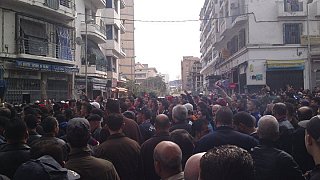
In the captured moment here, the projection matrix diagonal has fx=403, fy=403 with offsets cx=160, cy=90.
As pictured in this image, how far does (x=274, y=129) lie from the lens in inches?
174

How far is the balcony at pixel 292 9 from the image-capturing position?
103 feet

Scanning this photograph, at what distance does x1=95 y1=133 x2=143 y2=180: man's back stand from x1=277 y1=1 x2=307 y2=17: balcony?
2890cm

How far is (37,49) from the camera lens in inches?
875

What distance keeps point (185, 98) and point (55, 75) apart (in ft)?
41.5

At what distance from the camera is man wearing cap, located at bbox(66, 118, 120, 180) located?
3780 millimetres

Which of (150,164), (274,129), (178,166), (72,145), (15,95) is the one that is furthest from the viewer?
(15,95)

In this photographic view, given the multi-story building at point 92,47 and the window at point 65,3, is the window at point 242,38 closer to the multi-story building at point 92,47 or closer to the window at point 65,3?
the multi-story building at point 92,47

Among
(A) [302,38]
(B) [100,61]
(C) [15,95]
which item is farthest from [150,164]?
(A) [302,38]

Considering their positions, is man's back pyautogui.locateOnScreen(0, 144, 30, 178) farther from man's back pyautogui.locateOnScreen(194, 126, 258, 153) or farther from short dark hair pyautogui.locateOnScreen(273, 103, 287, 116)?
short dark hair pyautogui.locateOnScreen(273, 103, 287, 116)

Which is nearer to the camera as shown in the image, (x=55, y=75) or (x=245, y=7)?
(x=55, y=75)

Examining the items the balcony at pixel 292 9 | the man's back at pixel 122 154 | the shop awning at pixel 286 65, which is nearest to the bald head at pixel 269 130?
the man's back at pixel 122 154

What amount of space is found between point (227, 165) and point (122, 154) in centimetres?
313

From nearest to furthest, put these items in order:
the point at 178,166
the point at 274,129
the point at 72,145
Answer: the point at 178,166 < the point at 72,145 < the point at 274,129

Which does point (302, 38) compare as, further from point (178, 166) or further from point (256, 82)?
point (178, 166)
